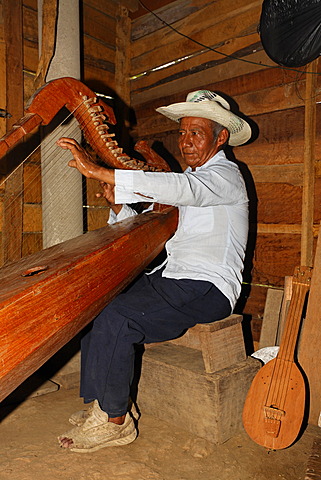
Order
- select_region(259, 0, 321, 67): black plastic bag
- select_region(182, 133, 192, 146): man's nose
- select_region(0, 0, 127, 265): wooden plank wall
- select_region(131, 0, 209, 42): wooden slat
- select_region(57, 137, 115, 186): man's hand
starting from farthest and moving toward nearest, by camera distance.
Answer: select_region(131, 0, 209, 42): wooden slat, select_region(0, 0, 127, 265): wooden plank wall, select_region(259, 0, 321, 67): black plastic bag, select_region(182, 133, 192, 146): man's nose, select_region(57, 137, 115, 186): man's hand

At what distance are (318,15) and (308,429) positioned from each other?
2.18m

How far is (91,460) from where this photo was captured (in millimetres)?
1797

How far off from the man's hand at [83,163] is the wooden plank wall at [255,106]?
158 cm

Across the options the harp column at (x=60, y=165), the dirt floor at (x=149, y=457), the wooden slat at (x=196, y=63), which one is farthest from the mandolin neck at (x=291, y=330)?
the wooden slat at (x=196, y=63)

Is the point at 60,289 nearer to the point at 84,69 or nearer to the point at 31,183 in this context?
the point at 31,183

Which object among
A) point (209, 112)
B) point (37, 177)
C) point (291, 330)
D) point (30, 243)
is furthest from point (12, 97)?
point (291, 330)

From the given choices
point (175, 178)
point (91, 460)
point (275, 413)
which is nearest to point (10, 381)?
point (91, 460)

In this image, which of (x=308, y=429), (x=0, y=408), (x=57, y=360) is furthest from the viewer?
(x=57, y=360)

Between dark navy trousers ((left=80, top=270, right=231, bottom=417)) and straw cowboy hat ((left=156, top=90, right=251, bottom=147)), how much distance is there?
80 cm

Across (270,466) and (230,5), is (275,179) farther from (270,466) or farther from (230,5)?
(270,466)

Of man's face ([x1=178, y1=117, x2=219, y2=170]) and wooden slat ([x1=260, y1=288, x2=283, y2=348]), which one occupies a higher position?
man's face ([x1=178, y1=117, x2=219, y2=170])

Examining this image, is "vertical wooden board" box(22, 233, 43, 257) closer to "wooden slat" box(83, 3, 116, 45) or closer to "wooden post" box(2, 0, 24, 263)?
"wooden post" box(2, 0, 24, 263)

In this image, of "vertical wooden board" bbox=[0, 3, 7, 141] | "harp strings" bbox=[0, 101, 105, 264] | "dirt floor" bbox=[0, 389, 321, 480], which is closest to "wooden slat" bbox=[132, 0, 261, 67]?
"vertical wooden board" bbox=[0, 3, 7, 141]

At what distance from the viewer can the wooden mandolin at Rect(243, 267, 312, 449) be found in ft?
6.14
